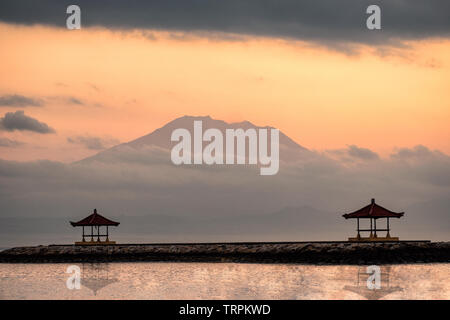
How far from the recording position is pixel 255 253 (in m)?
74.0

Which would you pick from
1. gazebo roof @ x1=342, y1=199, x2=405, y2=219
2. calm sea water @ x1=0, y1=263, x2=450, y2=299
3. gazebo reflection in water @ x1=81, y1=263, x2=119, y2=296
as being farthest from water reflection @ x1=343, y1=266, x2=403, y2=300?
gazebo reflection in water @ x1=81, y1=263, x2=119, y2=296

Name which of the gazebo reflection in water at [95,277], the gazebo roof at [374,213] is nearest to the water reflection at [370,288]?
the gazebo roof at [374,213]

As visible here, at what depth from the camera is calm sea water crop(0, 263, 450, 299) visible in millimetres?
50219

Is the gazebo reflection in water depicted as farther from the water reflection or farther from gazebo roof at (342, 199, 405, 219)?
gazebo roof at (342, 199, 405, 219)

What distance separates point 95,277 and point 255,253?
16820 millimetres

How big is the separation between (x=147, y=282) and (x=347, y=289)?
1497cm

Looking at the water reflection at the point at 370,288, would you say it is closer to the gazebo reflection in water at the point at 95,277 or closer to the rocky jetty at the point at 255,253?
the rocky jetty at the point at 255,253

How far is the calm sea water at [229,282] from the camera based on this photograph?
50219 millimetres

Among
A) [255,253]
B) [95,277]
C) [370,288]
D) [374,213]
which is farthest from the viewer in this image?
[255,253]

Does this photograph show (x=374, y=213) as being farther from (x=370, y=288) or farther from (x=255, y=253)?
(x=370, y=288)

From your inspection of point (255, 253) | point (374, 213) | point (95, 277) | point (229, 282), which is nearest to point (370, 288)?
point (229, 282)
